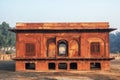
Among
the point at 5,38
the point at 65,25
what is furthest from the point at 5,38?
the point at 65,25

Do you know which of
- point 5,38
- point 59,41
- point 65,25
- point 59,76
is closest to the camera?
point 59,76

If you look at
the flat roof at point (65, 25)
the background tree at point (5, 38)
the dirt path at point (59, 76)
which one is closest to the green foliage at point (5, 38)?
the background tree at point (5, 38)

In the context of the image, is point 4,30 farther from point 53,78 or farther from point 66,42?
point 53,78

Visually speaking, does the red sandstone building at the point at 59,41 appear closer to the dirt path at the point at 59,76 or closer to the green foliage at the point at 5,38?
the dirt path at the point at 59,76

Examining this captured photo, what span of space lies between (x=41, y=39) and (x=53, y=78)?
29.6 feet

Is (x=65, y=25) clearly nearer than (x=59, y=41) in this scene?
No

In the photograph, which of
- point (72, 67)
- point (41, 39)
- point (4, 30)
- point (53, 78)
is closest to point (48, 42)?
point (41, 39)

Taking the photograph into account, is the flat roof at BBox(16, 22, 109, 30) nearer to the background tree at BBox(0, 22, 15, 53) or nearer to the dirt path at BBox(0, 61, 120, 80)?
the dirt path at BBox(0, 61, 120, 80)

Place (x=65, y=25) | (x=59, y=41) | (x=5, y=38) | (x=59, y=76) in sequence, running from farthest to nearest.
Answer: (x=5, y=38) < (x=65, y=25) < (x=59, y=41) < (x=59, y=76)

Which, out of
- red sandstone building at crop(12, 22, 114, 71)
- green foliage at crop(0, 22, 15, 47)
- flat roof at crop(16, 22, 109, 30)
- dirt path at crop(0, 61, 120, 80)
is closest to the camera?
dirt path at crop(0, 61, 120, 80)

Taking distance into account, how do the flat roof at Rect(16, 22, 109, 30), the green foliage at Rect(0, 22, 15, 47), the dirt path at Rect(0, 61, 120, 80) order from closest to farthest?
the dirt path at Rect(0, 61, 120, 80), the flat roof at Rect(16, 22, 109, 30), the green foliage at Rect(0, 22, 15, 47)

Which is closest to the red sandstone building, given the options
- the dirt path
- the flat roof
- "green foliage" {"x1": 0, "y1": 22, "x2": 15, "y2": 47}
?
the flat roof

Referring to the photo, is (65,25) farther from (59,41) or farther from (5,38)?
(5,38)

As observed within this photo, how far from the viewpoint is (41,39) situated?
3344cm
